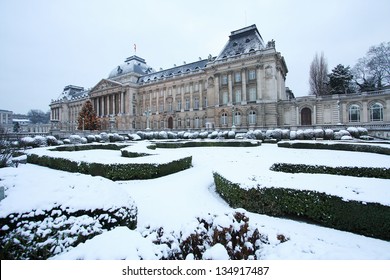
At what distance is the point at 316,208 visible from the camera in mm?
4668

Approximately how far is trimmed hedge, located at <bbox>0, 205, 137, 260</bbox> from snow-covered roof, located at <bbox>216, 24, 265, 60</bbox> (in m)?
39.5

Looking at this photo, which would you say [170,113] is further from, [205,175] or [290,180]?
[290,180]

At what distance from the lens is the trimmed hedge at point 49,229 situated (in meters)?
2.62

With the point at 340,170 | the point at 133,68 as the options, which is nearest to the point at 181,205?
the point at 340,170

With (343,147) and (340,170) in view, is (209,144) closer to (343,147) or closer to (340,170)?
(343,147)

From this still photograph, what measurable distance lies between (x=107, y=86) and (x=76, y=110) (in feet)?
78.5

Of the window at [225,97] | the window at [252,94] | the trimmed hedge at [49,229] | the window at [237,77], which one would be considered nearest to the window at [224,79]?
the window at [225,97]

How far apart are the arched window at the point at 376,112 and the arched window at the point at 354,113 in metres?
1.48

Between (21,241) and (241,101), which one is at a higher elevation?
(241,101)

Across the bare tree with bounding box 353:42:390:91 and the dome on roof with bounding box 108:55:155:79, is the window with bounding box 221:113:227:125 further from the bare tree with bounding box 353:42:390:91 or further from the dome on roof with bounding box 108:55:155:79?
the dome on roof with bounding box 108:55:155:79

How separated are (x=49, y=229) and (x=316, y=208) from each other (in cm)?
512

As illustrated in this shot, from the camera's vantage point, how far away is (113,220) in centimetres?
340

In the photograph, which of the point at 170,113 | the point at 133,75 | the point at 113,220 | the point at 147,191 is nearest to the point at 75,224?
the point at 113,220

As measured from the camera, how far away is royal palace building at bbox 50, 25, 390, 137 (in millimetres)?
30969
